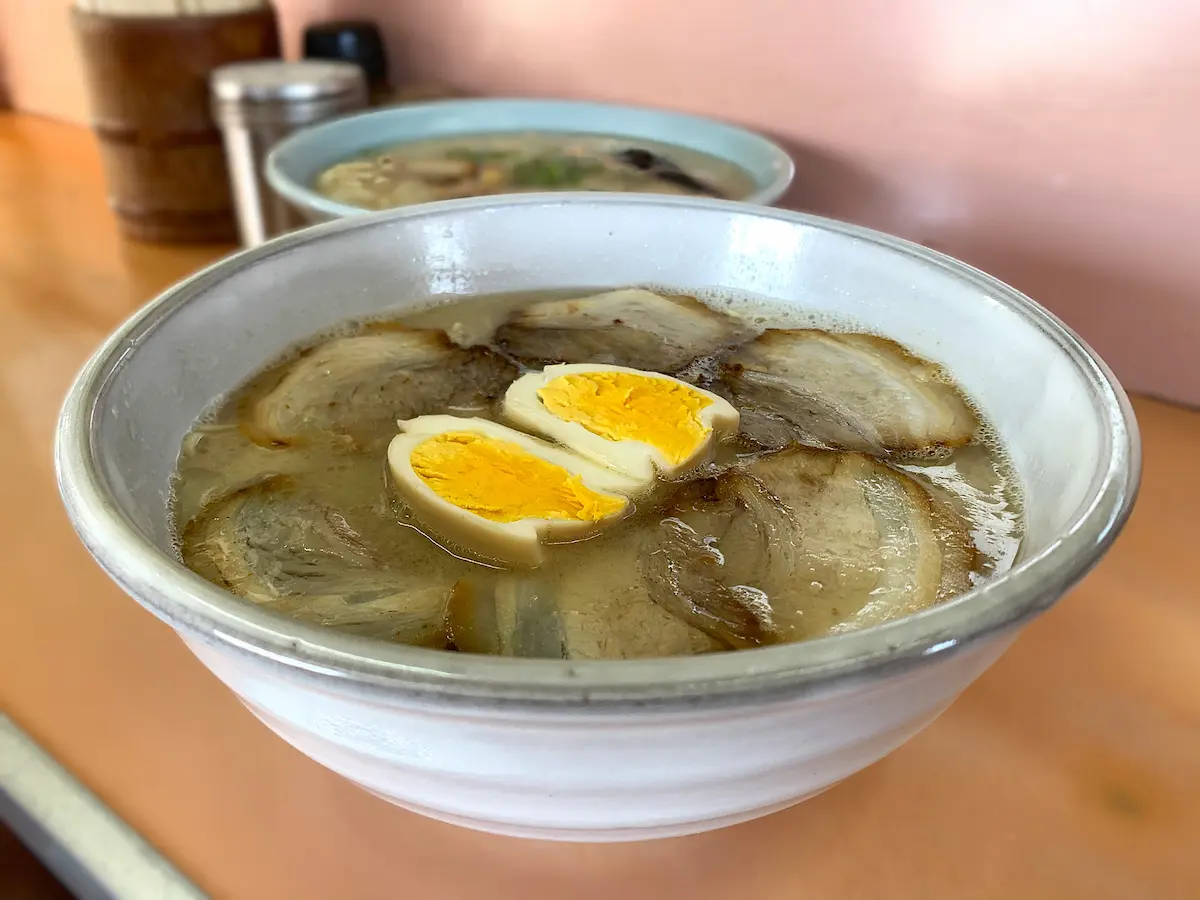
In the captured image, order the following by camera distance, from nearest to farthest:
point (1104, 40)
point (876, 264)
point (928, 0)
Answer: point (876, 264)
point (1104, 40)
point (928, 0)

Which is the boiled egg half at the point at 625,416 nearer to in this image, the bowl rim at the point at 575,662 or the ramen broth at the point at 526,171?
the bowl rim at the point at 575,662

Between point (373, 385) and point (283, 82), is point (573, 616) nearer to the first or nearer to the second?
point (373, 385)

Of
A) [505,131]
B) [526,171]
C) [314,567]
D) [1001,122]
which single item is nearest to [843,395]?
[314,567]

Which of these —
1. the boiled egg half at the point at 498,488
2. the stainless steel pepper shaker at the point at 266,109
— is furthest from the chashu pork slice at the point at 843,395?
the stainless steel pepper shaker at the point at 266,109

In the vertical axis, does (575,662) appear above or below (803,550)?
above

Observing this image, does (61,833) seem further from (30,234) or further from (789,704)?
(30,234)

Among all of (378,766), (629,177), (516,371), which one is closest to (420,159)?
(629,177)
